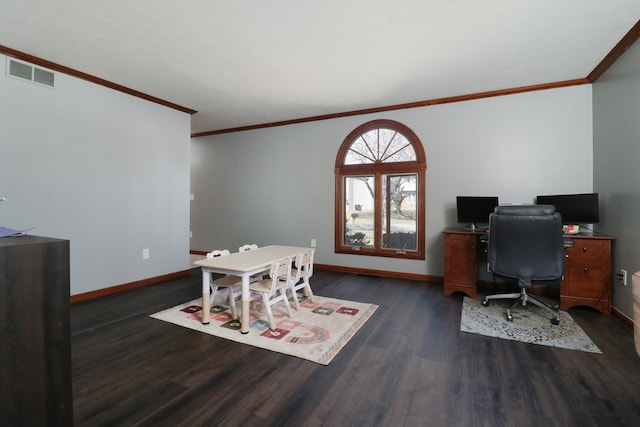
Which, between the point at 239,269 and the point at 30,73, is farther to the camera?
the point at 30,73

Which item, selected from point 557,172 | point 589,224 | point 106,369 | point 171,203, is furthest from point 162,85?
point 589,224

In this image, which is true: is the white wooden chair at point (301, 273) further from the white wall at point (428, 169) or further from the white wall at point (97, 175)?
the white wall at point (97, 175)

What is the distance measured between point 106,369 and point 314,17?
9.56 ft

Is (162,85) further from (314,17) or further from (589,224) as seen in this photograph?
(589,224)

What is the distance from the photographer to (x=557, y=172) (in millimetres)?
3678

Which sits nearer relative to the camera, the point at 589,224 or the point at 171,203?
the point at 589,224

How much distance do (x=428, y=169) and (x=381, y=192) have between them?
2.41 ft

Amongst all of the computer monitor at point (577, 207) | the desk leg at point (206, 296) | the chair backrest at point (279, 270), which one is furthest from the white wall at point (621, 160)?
the desk leg at point (206, 296)

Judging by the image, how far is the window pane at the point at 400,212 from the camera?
4.47 m

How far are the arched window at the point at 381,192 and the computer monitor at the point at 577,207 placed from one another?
153 cm

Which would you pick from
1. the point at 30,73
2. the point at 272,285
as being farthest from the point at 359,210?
the point at 30,73

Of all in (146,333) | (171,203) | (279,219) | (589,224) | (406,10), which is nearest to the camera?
(406,10)

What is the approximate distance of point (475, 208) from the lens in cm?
383

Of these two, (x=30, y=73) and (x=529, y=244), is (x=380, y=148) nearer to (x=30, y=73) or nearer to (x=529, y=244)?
(x=529, y=244)
